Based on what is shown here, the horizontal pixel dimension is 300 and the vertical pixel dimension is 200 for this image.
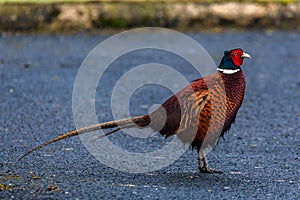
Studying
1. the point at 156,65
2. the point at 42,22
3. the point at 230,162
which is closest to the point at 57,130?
the point at 230,162

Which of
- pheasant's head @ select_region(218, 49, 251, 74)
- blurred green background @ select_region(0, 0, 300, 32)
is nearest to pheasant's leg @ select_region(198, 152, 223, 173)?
pheasant's head @ select_region(218, 49, 251, 74)

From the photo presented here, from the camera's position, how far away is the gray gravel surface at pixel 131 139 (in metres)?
5.00

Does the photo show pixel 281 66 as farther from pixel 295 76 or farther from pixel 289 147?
pixel 289 147

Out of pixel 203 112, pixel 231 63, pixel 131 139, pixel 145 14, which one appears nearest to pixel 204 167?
pixel 203 112

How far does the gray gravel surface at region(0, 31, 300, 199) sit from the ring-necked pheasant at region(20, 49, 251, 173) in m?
0.30

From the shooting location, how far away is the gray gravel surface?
4996 mm

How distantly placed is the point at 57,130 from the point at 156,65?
3959 mm

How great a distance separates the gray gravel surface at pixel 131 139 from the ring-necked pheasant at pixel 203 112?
0.30 m

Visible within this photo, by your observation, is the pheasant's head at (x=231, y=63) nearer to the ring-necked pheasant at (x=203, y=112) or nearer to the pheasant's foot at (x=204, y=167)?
the ring-necked pheasant at (x=203, y=112)

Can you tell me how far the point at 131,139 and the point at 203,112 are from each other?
1.56m

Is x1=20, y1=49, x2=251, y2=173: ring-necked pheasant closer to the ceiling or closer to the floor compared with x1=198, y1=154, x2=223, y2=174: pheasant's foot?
closer to the ceiling

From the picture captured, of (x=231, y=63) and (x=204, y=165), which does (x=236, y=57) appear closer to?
(x=231, y=63)

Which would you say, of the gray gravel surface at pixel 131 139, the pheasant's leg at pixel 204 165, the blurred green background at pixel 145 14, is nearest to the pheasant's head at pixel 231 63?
the pheasant's leg at pixel 204 165

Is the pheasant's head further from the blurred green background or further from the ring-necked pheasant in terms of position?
the blurred green background
